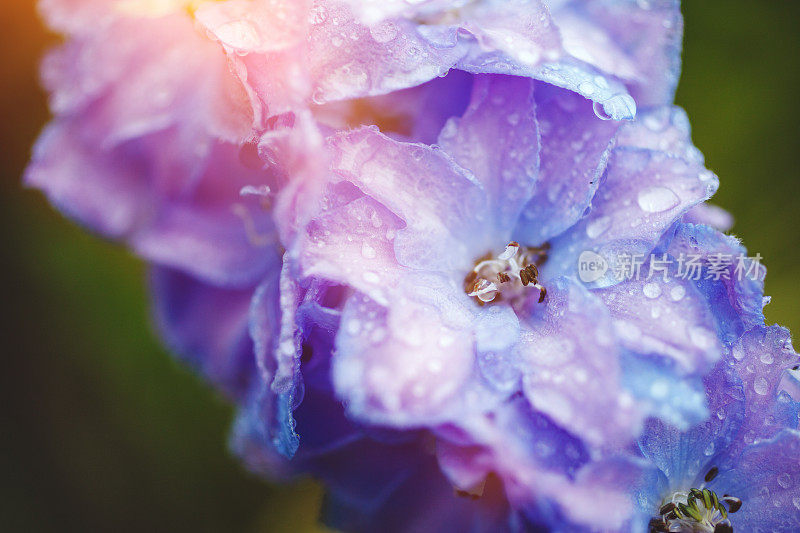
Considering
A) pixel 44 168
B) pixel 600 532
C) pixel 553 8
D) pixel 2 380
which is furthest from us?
pixel 2 380

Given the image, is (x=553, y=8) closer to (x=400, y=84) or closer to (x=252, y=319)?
(x=400, y=84)

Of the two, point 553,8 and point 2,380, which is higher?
point 553,8

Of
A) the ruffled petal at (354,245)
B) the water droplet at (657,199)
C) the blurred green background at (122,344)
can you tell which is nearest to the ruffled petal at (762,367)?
the water droplet at (657,199)

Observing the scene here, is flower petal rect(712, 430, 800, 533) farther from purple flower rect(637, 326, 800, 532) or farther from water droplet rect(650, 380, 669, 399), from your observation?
water droplet rect(650, 380, 669, 399)

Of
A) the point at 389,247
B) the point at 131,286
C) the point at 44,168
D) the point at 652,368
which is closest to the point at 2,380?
the point at 131,286

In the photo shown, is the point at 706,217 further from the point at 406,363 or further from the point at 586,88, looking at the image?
the point at 406,363

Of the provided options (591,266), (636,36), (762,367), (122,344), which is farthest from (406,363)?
(122,344)

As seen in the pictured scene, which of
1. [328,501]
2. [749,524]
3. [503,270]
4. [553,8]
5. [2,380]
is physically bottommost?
[2,380]

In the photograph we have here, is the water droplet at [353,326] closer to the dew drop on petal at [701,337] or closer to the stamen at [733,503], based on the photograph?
the dew drop on petal at [701,337]

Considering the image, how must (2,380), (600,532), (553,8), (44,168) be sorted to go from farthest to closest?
(2,380) → (44,168) → (553,8) → (600,532)
